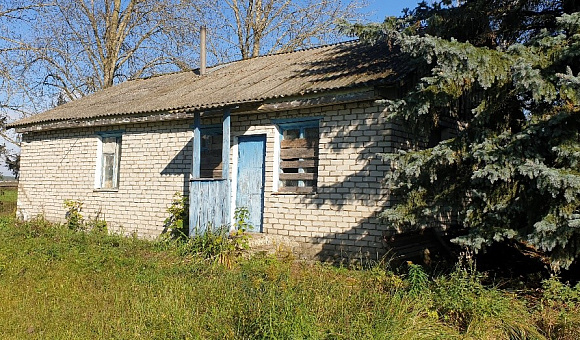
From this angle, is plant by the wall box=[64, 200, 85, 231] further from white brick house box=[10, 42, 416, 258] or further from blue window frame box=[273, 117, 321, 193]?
blue window frame box=[273, 117, 321, 193]

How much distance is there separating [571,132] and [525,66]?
84 cm

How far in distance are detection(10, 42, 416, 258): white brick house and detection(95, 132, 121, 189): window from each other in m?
0.03

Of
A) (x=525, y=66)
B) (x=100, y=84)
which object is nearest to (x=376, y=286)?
(x=525, y=66)

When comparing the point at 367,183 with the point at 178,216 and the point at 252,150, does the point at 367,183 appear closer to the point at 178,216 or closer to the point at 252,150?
the point at 252,150

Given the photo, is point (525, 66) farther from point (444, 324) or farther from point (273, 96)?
point (273, 96)

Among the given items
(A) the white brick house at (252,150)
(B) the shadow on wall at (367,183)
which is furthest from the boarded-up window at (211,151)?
(B) the shadow on wall at (367,183)

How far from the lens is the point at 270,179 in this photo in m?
9.55

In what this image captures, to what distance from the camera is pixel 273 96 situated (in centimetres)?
899

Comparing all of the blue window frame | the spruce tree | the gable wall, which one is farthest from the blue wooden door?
the spruce tree

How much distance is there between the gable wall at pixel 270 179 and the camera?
27.1 feet

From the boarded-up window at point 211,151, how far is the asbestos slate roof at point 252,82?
0.75 m

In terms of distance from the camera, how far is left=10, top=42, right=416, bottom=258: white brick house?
833cm

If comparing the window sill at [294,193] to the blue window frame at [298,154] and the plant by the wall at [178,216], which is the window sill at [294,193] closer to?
the blue window frame at [298,154]

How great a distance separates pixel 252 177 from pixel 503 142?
509 cm
